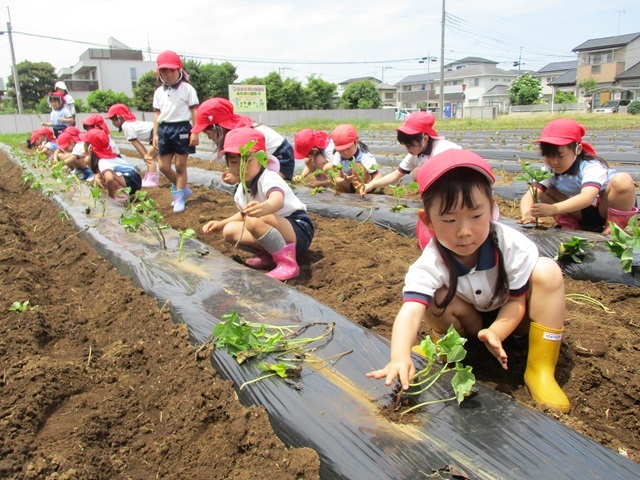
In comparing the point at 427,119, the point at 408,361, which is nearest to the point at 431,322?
the point at 408,361

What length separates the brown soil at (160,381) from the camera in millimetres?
1544

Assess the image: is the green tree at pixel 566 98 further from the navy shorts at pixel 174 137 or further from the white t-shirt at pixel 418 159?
the navy shorts at pixel 174 137

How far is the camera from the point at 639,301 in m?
2.61

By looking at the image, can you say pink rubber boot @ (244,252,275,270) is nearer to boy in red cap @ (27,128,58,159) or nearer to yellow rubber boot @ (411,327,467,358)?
yellow rubber boot @ (411,327,467,358)

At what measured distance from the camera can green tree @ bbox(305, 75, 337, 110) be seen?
4003 centimetres

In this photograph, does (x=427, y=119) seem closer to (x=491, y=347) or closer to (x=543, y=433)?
(x=491, y=347)

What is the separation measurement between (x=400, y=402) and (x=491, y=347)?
1.41 feet

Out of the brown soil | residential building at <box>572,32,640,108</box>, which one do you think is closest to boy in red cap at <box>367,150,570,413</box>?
the brown soil

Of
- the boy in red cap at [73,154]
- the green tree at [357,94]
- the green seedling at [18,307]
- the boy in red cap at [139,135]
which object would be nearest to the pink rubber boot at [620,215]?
the green seedling at [18,307]

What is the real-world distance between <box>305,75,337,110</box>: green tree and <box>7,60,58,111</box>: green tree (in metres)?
27.9

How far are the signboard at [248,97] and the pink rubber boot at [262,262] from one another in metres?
25.7

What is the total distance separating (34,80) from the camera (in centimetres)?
4928

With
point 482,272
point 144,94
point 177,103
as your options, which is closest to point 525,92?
point 144,94

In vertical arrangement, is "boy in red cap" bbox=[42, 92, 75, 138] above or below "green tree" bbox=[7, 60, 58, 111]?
below
